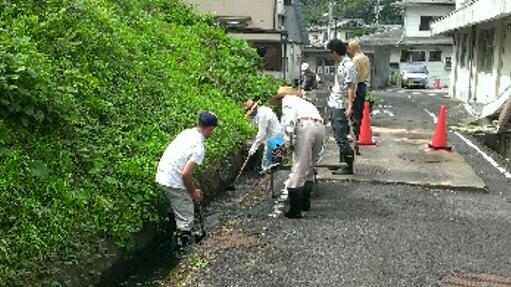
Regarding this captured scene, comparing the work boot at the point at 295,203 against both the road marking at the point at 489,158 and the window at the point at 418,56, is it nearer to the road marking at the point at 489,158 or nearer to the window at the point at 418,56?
the road marking at the point at 489,158

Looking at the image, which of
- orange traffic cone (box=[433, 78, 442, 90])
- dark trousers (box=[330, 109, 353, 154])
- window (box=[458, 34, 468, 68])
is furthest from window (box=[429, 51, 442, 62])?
dark trousers (box=[330, 109, 353, 154])

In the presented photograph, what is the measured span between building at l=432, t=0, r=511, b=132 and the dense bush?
27.5 feet

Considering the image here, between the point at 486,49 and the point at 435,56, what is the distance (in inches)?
965

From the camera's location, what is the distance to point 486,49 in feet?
78.1

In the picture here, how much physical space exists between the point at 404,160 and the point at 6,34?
7.24 m

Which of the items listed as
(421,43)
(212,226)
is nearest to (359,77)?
(212,226)

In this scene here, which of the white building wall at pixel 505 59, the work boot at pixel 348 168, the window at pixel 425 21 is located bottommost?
the work boot at pixel 348 168

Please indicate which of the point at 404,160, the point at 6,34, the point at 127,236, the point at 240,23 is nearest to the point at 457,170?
the point at 404,160

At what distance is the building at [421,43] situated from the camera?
46.1 m

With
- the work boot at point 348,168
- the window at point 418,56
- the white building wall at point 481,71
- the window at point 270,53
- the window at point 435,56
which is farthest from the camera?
the window at point 418,56

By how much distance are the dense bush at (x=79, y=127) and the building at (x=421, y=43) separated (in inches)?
1432

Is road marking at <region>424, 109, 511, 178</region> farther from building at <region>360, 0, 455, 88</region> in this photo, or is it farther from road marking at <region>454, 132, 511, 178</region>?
building at <region>360, 0, 455, 88</region>

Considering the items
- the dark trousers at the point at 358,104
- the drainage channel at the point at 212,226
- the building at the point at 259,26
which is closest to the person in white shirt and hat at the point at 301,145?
the drainage channel at the point at 212,226

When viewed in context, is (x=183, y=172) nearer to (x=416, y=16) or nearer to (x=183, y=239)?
(x=183, y=239)
